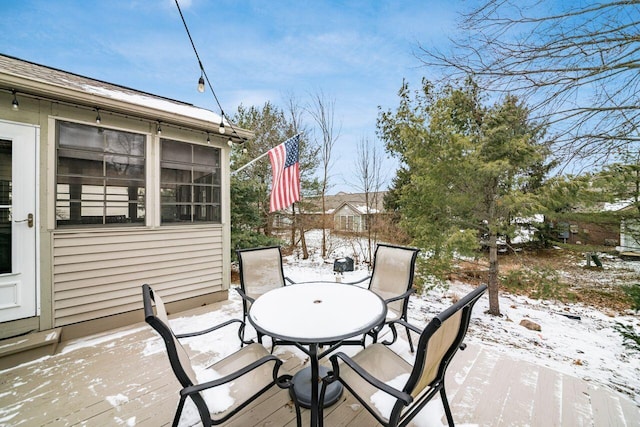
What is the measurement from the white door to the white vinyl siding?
0.20 m

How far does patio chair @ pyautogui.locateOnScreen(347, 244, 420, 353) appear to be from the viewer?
9.04ft

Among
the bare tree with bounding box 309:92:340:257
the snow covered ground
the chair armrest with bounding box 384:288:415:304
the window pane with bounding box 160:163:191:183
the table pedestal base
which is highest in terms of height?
the bare tree with bounding box 309:92:340:257

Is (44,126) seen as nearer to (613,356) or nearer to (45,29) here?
(45,29)

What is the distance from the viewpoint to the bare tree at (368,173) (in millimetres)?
8148

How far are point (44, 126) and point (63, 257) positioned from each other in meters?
1.56

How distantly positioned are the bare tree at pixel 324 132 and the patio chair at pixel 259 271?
18.5 feet

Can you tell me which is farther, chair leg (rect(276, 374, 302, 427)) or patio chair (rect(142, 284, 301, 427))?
chair leg (rect(276, 374, 302, 427))

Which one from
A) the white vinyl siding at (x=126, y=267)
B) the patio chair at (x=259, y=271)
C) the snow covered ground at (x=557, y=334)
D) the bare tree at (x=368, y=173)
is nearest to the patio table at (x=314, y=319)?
the patio chair at (x=259, y=271)

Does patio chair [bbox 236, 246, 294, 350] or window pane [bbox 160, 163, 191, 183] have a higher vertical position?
window pane [bbox 160, 163, 191, 183]

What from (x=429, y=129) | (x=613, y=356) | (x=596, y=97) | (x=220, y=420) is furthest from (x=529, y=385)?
(x=429, y=129)

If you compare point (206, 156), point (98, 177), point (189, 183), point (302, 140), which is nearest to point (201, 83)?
point (206, 156)

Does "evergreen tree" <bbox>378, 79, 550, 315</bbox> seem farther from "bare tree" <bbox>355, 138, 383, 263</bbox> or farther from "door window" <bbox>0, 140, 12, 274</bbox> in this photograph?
"door window" <bbox>0, 140, 12, 274</bbox>

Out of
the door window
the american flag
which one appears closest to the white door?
the door window

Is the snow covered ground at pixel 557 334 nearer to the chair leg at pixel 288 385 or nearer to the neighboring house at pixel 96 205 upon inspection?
the chair leg at pixel 288 385
